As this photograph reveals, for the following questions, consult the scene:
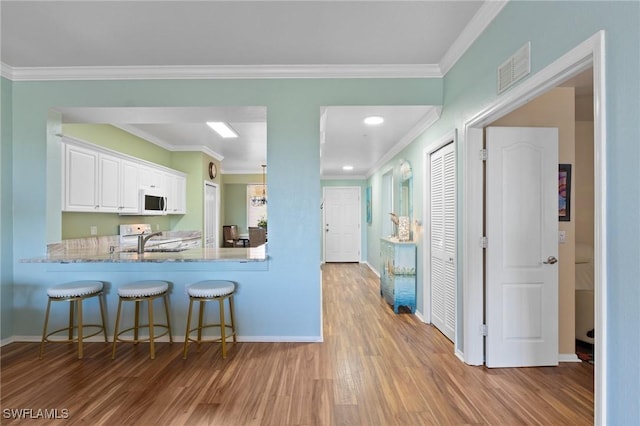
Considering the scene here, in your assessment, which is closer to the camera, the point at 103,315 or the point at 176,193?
the point at 103,315

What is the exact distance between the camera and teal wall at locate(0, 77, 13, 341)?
9.95ft

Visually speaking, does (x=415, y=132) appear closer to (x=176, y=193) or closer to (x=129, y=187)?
(x=129, y=187)

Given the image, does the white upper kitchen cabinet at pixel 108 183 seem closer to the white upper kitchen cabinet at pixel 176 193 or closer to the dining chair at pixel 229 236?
the white upper kitchen cabinet at pixel 176 193

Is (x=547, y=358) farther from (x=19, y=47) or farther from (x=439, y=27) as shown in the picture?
(x=19, y=47)

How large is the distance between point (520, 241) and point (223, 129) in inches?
164

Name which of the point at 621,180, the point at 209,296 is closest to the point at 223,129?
the point at 209,296

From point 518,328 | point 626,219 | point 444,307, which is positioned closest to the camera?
point 626,219

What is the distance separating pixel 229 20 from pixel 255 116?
1061 mm

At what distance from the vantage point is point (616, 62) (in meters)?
1.26

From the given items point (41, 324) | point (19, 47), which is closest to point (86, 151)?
point (19, 47)

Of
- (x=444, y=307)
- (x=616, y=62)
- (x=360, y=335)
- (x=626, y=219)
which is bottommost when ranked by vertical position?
(x=360, y=335)

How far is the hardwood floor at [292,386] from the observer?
197cm

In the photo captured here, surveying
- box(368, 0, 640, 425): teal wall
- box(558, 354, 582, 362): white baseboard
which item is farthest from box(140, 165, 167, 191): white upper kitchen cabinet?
box(558, 354, 582, 362): white baseboard

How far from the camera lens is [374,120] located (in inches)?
148
